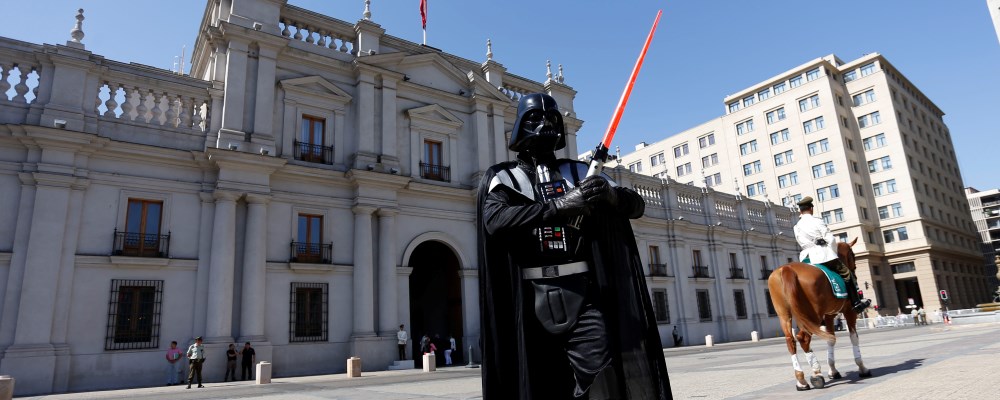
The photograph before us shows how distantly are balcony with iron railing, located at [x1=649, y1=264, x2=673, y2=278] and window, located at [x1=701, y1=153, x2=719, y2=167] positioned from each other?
38715 mm

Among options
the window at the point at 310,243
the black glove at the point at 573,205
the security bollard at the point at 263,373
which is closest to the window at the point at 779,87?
the window at the point at 310,243

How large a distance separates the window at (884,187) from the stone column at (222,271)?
196 feet

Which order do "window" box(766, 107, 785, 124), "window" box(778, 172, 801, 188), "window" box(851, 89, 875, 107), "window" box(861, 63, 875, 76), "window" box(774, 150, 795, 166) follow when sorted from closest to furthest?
"window" box(851, 89, 875, 107)
"window" box(861, 63, 875, 76)
"window" box(778, 172, 801, 188)
"window" box(774, 150, 795, 166)
"window" box(766, 107, 785, 124)

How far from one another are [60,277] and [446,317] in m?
13.6

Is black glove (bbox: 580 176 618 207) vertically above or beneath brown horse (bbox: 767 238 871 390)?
above

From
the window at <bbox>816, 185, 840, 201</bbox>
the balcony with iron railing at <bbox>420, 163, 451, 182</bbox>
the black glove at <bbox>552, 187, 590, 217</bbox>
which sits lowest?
the black glove at <bbox>552, 187, 590, 217</bbox>

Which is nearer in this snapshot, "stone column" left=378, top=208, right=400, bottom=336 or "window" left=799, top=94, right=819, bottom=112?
"stone column" left=378, top=208, right=400, bottom=336

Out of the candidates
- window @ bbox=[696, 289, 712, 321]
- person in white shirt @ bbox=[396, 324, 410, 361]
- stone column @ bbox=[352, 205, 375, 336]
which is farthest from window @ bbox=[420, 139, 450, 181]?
window @ bbox=[696, 289, 712, 321]

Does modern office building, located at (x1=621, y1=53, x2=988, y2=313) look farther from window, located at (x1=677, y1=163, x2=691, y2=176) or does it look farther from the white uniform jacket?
the white uniform jacket

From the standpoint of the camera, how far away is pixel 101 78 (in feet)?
54.4

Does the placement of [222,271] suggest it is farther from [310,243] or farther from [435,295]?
[435,295]

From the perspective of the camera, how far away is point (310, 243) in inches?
742

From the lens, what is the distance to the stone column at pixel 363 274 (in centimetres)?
1864

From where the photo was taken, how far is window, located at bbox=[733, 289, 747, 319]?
33.8 metres
